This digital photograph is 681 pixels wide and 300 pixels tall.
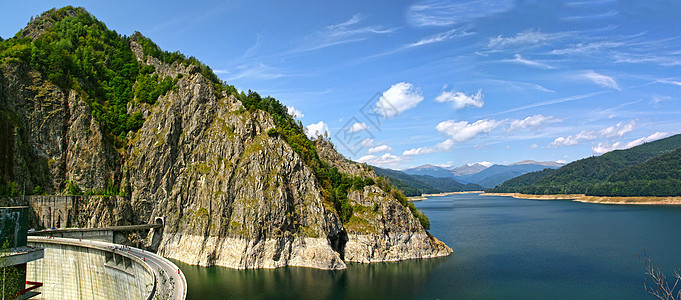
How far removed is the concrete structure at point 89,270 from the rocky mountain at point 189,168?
23926 mm

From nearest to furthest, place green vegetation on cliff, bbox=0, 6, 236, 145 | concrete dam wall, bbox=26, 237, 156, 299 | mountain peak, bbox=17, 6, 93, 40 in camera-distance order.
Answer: concrete dam wall, bbox=26, 237, 156, 299 → green vegetation on cliff, bbox=0, 6, 236, 145 → mountain peak, bbox=17, 6, 93, 40

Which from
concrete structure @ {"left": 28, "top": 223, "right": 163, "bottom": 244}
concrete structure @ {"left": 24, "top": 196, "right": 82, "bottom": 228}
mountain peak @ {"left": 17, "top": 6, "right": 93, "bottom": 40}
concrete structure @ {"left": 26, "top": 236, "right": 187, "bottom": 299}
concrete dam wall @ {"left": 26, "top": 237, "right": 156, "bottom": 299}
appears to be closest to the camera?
concrete structure @ {"left": 26, "top": 236, "right": 187, "bottom": 299}

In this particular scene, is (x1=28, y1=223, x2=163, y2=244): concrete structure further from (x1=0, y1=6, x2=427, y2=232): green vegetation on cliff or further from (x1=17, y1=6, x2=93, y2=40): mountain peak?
(x1=17, y1=6, x2=93, y2=40): mountain peak

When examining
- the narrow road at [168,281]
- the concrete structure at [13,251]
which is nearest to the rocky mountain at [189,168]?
the narrow road at [168,281]

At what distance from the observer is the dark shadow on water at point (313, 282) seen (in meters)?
60.2

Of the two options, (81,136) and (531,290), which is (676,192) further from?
(81,136)

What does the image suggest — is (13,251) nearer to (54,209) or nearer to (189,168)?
(54,209)

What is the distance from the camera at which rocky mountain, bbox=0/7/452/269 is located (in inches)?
3268

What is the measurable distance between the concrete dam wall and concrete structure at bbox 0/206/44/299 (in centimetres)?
1345

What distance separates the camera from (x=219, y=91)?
359 ft

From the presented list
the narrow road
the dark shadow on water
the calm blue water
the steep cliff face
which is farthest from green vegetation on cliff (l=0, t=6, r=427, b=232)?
the narrow road

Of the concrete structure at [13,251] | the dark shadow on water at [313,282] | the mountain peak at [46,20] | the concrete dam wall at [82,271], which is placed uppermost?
the mountain peak at [46,20]

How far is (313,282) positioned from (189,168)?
160ft

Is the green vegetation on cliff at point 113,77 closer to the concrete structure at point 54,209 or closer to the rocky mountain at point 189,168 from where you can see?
the rocky mountain at point 189,168
